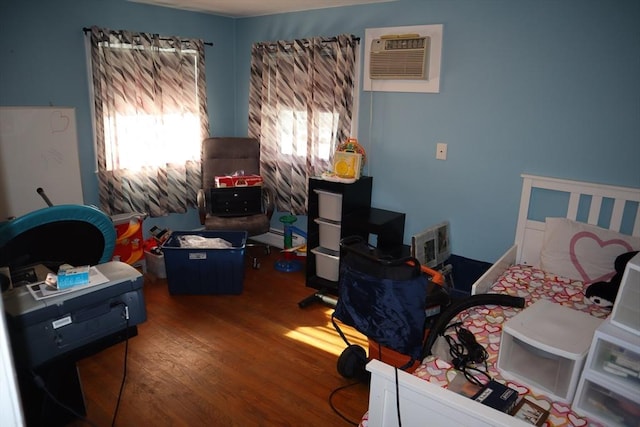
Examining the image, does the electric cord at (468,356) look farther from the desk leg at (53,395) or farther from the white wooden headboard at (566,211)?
the desk leg at (53,395)

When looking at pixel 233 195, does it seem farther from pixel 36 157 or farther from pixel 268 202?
pixel 36 157

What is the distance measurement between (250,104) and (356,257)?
2711mm

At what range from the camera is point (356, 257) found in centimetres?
198

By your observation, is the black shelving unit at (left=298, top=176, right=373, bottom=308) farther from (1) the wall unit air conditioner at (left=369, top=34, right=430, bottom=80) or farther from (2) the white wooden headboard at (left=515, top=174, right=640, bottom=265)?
(2) the white wooden headboard at (left=515, top=174, right=640, bottom=265)

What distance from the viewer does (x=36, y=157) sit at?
9.73 ft

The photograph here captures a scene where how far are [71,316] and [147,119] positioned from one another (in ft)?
8.58

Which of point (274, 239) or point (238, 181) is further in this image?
point (274, 239)

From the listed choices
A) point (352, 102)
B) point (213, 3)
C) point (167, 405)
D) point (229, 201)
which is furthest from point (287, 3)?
point (167, 405)

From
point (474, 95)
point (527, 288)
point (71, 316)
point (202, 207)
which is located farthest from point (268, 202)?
point (71, 316)

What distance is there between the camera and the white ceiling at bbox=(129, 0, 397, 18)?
347cm

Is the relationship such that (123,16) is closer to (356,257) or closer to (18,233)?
(18,233)

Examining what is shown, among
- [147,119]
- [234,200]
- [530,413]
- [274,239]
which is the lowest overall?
[274,239]

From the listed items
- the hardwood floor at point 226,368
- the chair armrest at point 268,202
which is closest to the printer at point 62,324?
the hardwood floor at point 226,368

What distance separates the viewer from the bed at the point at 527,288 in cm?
129
